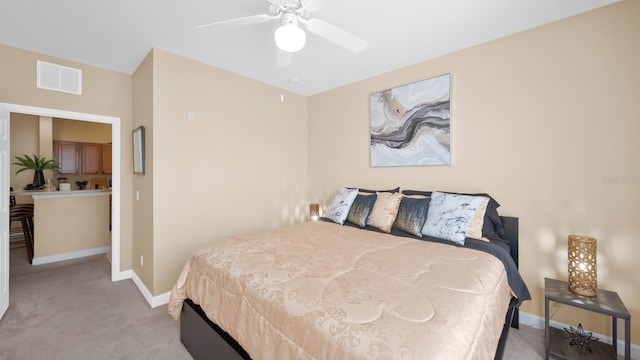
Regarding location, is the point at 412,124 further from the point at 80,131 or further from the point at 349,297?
the point at 80,131

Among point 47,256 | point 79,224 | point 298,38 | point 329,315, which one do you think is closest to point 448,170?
point 298,38

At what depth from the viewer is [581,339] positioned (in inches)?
76.0

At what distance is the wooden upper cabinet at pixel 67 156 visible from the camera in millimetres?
5812

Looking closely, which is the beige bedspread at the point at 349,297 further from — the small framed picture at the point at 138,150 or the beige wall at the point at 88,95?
the beige wall at the point at 88,95

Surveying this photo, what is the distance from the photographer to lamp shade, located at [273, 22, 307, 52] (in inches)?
64.8

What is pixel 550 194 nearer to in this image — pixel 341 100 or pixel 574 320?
pixel 574 320

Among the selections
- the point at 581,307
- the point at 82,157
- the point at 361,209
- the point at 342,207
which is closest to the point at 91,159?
the point at 82,157

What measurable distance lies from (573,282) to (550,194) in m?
0.71

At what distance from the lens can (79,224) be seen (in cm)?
399

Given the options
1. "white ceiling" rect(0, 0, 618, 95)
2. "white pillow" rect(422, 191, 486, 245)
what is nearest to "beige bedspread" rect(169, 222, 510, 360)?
"white pillow" rect(422, 191, 486, 245)

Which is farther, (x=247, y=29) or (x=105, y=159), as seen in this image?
(x=105, y=159)

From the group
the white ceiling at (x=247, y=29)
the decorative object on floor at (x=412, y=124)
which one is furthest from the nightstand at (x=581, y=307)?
the white ceiling at (x=247, y=29)

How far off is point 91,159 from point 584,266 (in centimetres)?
865

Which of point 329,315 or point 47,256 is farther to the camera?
point 47,256
